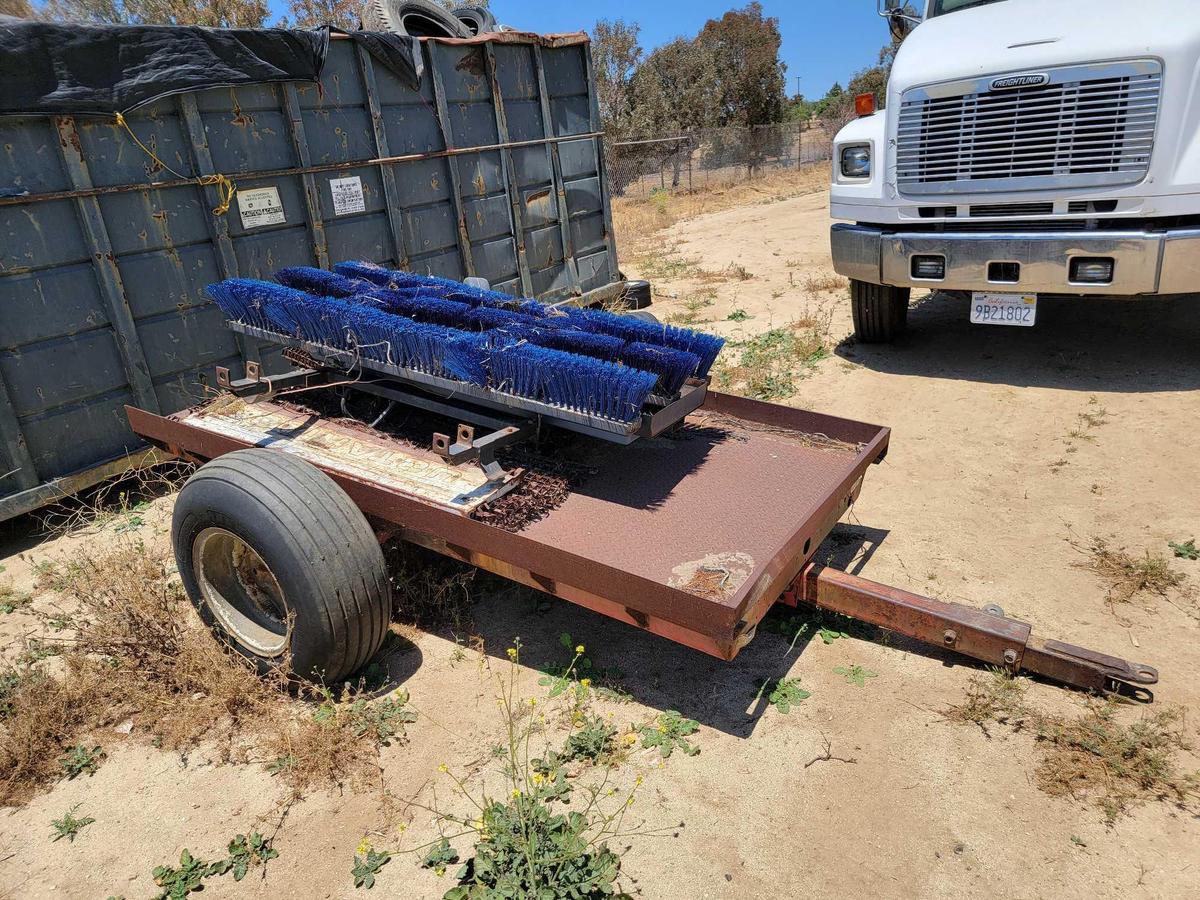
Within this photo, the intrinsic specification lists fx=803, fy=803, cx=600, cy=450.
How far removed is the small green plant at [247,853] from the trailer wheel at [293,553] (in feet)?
2.01

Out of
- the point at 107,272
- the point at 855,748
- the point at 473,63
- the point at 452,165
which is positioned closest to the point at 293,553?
the point at 855,748

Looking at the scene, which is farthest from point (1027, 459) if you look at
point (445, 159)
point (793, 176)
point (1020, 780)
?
point (793, 176)

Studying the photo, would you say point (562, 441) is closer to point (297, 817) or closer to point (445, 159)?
point (297, 817)

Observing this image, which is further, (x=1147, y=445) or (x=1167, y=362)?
(x=1167, y=362)

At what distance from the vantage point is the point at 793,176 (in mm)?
26641

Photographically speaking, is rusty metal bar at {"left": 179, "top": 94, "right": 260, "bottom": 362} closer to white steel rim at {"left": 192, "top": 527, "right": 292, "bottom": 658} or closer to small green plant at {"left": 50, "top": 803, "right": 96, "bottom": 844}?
white steel rim at {"left": 192, "top": 527, "right": 292, "bottom": 658}

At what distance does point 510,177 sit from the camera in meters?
7.45

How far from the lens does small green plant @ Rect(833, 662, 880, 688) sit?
3.15 m

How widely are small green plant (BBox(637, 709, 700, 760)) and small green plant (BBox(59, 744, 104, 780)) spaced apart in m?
2.05

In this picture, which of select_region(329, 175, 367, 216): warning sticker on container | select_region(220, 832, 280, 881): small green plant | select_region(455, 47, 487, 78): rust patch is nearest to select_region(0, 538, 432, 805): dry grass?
select_region(220, 832, 280, 881): small green plant

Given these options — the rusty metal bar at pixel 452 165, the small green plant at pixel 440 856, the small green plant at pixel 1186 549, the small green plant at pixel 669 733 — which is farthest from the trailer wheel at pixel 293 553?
the rusty metal bar at pixel 452 165

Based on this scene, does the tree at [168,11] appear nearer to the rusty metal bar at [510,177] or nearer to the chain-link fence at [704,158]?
the chain-link fence at [704,158]

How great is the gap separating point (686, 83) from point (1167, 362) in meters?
29.6

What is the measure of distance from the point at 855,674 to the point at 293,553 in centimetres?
221
